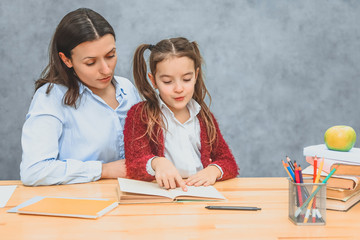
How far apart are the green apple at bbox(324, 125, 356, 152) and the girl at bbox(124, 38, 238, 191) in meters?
0.41

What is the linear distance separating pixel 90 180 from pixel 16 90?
1.51 meters

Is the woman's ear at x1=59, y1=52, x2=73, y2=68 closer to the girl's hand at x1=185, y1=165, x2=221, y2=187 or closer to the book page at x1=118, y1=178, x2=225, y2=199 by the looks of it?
the book page at x1=118, y1=178, x2=225, y2=199

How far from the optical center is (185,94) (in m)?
1.50

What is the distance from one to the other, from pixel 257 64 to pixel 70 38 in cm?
175

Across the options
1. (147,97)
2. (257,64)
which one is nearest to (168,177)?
(147,97)

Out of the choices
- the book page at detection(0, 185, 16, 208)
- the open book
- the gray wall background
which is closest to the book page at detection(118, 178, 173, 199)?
the open book

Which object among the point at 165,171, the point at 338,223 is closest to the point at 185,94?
the point at 165,171

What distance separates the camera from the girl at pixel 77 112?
149 cm

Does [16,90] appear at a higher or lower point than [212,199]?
higher

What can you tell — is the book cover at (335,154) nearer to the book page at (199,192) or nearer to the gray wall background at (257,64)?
the book page at (199,192)

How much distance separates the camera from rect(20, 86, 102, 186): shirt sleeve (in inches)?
56.4

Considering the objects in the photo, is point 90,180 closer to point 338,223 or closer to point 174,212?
point 174,212

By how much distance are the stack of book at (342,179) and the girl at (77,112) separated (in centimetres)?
73

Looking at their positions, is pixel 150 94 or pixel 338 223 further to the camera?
pixel 150 94
